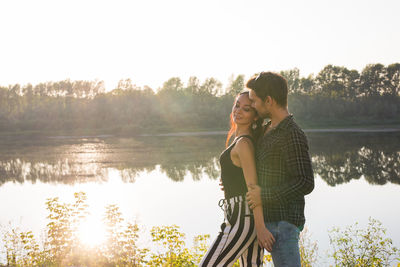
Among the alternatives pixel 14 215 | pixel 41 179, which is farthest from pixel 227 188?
pixel 41 179

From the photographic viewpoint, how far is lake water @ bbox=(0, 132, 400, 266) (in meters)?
12.0

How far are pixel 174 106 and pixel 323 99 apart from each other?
89.0 ft

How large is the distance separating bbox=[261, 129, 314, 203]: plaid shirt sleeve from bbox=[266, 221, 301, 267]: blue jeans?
0.56ft

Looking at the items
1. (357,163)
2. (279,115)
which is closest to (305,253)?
(279,115)

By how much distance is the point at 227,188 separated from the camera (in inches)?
100.0

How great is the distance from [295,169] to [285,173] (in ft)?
0.29

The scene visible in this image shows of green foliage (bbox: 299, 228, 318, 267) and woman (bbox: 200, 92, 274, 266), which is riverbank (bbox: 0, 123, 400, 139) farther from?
woman (bbox: 200, 92, 274, 266)

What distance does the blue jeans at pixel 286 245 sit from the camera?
224cm

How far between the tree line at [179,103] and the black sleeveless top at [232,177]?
2363 inches

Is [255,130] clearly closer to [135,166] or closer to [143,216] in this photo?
[143,216]

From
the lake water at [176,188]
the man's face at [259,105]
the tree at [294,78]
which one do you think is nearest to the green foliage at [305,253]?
the lake water at [176,188]

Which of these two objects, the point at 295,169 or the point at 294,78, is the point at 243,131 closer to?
the point at 295,169

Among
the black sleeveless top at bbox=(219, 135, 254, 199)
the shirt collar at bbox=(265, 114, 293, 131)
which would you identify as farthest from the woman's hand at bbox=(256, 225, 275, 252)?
the shirt collar at bbox=(265, 114, 293, 131)

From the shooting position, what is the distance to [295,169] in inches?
88.3
